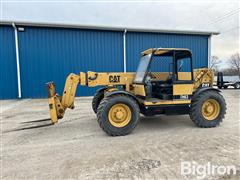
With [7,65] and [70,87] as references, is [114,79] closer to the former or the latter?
[70,87]

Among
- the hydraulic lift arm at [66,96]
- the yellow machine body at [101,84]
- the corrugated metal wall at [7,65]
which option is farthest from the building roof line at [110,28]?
the hydraulic lift arm at [66,96]

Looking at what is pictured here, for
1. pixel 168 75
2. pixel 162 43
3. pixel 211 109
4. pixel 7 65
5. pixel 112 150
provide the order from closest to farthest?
1. pixel 112 150
2. pixel 211 109
3. pixel 168 75
4. pixel 7 65
5. pixel 162 43

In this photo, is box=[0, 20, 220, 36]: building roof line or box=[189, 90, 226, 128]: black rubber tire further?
box=[0, 20, 220, 36]: building roof line

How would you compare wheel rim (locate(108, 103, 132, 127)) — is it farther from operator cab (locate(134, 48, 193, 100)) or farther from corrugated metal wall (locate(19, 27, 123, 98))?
corrugated metal wall (locate(19, 27, 123, 98))

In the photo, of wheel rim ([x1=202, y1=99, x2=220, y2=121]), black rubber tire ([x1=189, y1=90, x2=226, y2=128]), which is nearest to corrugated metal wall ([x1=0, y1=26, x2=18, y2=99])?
black rubber tire ([x1=189, y1=90, x2=226, y2=128])

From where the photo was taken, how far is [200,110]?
5.04m

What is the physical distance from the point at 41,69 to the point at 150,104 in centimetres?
928

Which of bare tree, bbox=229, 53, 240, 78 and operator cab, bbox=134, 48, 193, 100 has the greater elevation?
bare tree, bbox=229, 53, 240, 78

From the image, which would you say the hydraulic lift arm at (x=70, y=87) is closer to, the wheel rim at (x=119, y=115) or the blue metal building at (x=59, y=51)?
the wheel rim at (x=119, y=115)

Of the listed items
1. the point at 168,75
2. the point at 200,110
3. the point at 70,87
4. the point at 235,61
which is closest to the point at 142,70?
the point at 168,75

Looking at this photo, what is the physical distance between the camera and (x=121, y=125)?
4.59 m

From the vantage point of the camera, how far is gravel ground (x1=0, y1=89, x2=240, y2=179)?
289 centimetres

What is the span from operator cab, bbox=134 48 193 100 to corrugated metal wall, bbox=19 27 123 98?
7.40 metres

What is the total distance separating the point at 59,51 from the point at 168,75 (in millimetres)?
8589
